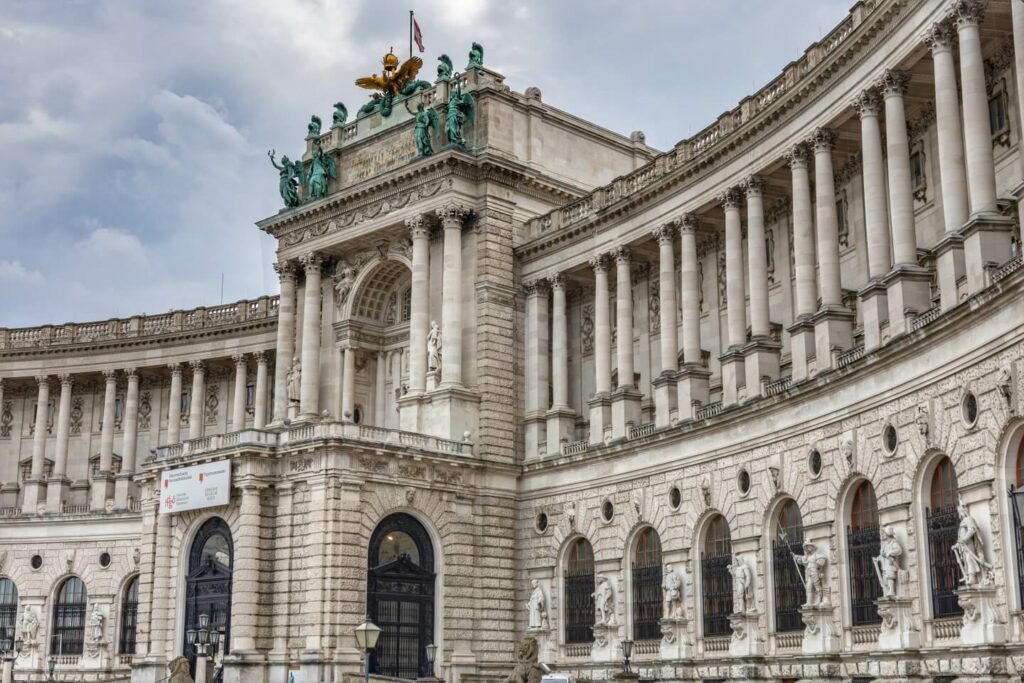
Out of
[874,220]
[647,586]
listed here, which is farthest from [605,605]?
[874,220]

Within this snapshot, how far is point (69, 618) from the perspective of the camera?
74812mm

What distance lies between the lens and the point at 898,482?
36.2 meters

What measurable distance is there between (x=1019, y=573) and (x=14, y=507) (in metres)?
64.2

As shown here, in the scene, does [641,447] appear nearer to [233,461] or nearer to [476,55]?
[233,461]

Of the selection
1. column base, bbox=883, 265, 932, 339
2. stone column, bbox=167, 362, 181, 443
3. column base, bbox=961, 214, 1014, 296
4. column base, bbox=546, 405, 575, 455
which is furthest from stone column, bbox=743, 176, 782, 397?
stone column, bbox=167, 362, 181, 443

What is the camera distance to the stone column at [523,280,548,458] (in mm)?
59312

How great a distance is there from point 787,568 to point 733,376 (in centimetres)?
757

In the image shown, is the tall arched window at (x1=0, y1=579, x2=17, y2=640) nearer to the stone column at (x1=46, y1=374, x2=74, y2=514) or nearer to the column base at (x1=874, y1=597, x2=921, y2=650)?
the stone column at (x1=46, y1=374, x2=74, y2=514)

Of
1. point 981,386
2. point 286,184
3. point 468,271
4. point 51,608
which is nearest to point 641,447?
point 468,271

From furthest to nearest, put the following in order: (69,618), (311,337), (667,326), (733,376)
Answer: (69,618) → (311,337) → (667,326) → (733,376)

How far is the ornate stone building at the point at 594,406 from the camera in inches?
A: 1395

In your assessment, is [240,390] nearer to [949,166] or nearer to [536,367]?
[536,367]

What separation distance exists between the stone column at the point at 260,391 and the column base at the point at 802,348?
127 feet

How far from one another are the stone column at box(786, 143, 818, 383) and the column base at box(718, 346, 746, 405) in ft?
9.62
